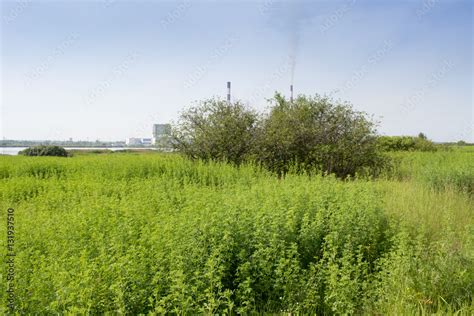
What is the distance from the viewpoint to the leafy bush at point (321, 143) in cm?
1380

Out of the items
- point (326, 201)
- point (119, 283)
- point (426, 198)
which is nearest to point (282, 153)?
point (426, 198)

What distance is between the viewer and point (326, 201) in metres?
6.16

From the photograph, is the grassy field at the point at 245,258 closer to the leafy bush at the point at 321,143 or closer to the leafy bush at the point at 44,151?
the leafy bush at the point at 321,143

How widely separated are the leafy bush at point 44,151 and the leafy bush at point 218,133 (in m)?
12.9

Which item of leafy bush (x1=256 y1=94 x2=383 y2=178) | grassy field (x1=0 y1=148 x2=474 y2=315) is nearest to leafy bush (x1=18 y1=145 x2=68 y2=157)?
leafy bush (x1=256 y1=94 x2=383 y2=178)

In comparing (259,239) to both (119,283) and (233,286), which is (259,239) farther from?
(119,283)

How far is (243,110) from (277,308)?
12.0m

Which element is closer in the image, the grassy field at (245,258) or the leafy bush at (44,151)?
the grassy field at (245,258)

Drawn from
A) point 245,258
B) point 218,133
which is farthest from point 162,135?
point 245,258

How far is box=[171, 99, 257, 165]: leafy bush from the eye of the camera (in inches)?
560
